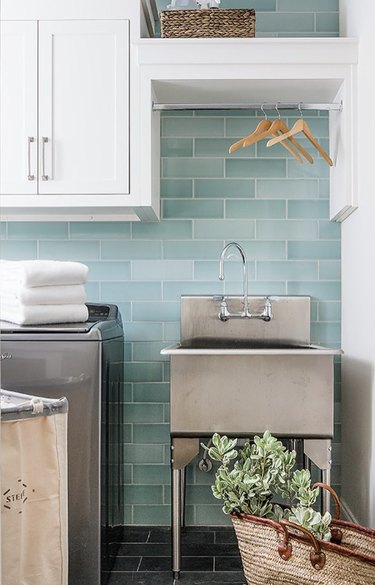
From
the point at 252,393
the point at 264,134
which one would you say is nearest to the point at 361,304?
the point at 252,393

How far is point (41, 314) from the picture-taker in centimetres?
244

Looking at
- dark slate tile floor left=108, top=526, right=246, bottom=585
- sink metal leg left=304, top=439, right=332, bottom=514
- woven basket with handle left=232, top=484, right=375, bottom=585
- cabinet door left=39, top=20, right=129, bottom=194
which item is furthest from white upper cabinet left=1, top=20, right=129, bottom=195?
dark slate tile floor left=108, top=526, right=246, bottom=585

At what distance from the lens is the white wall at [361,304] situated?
8.13 ft

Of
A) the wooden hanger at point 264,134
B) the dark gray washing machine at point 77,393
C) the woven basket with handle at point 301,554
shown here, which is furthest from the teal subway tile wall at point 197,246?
the woven basket with handle at point 301,554

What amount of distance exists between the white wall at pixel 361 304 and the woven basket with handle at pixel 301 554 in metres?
0.27

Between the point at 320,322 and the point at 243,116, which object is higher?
the point at 243,116

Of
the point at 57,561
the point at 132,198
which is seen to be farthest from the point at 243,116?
the point at 57,561

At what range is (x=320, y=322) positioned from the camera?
3100 millimetres

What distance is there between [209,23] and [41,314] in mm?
1349

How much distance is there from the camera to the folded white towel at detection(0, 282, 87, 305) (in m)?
2.39

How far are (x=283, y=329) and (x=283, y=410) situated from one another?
0.64 metres

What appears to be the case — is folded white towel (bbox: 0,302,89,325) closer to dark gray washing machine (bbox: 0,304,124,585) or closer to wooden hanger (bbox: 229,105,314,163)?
dark gray washing machine (bbox: 0,304,124,585)

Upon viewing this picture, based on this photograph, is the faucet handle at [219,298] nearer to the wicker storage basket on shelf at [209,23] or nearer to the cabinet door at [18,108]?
the cabinet door at [18,108]

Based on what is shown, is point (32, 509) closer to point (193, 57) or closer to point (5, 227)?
point (5, 227)
